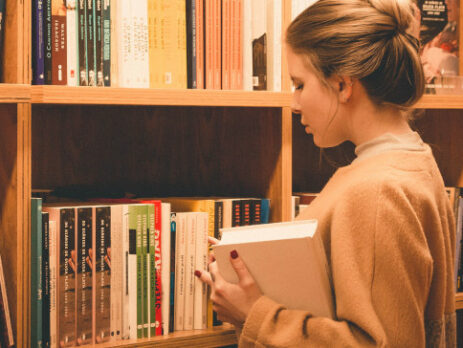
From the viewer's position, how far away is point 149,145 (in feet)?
5.48

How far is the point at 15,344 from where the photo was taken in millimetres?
1171

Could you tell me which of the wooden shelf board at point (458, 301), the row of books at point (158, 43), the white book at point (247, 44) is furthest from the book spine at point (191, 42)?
the wooden shelf board at point (458, 301)

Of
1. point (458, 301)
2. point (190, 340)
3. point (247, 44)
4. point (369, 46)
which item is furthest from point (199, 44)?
point (458, 301)

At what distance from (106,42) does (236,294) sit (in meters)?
0.59

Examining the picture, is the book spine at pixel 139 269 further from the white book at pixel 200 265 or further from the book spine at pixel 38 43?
the book spine at pixel 38 43

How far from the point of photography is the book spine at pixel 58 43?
121cm

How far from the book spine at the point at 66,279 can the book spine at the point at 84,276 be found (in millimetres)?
11

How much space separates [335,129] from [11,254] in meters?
0.67

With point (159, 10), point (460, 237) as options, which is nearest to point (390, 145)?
point (159, 10)

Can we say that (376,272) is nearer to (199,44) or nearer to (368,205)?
(368,205)

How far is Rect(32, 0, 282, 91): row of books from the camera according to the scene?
1220 mm

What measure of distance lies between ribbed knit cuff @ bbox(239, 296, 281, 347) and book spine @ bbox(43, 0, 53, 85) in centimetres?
61

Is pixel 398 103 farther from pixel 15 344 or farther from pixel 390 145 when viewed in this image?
pixel 15 344

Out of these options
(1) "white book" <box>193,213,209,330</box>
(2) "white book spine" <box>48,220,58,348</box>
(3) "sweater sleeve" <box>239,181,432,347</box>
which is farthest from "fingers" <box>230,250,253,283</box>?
(2) "white book spine" <box>48,220,58,348</box>
